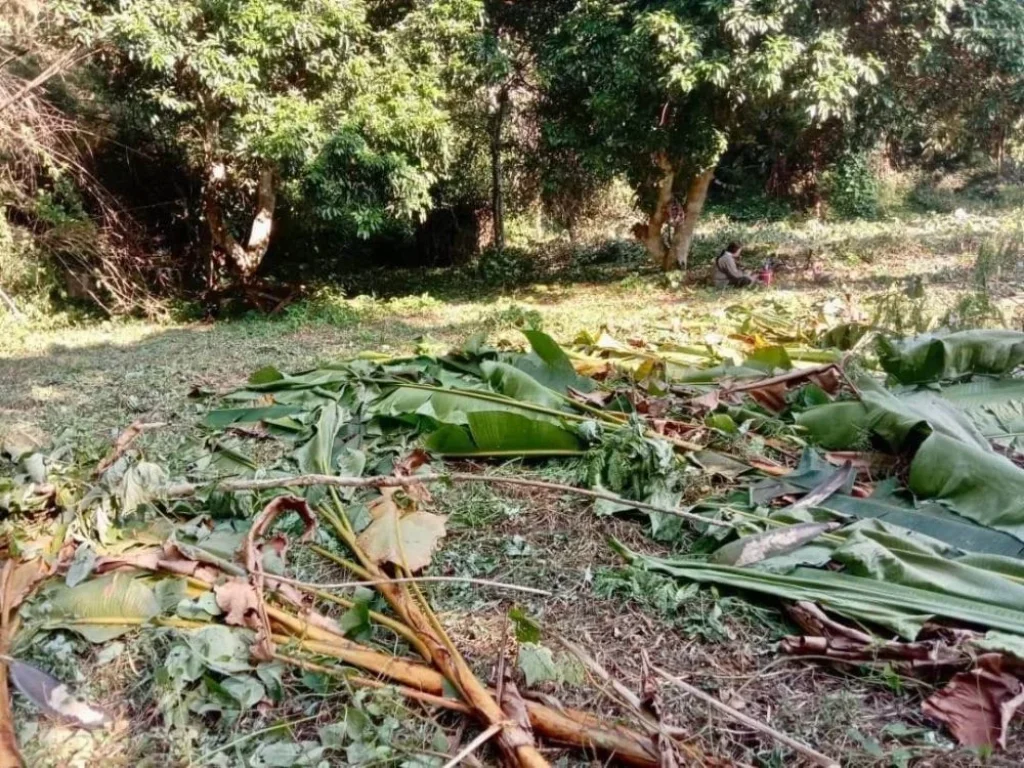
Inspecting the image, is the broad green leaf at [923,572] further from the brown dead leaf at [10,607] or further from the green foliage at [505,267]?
the green foliage at [505,267]

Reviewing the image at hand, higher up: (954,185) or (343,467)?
(954,185)

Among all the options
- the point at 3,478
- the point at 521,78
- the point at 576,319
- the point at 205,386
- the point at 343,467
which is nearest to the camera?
the point at 3,478

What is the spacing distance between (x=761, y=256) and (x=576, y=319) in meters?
4.48

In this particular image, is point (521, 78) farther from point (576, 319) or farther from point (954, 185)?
point (954, 185)

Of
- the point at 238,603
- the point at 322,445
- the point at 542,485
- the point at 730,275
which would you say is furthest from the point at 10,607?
the point at 730,275

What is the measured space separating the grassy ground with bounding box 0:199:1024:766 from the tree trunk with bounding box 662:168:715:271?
6.46ft

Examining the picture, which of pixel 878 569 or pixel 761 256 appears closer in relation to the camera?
pixel 878 569

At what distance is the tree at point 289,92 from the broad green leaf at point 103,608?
5.72m

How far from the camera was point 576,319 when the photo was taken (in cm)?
641

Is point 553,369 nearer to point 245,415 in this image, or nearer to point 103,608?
point 245,415

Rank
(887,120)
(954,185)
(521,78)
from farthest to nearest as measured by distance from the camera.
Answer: (954,185) → (521,78) → (887,120)

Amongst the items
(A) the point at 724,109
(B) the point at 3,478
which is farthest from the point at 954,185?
(B) the point at 3,478

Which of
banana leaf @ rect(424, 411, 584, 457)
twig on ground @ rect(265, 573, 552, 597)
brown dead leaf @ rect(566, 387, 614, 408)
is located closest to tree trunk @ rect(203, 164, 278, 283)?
brown dead leaf @ rect(566, 387, 614, 408)

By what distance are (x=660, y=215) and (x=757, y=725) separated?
26.7ft
